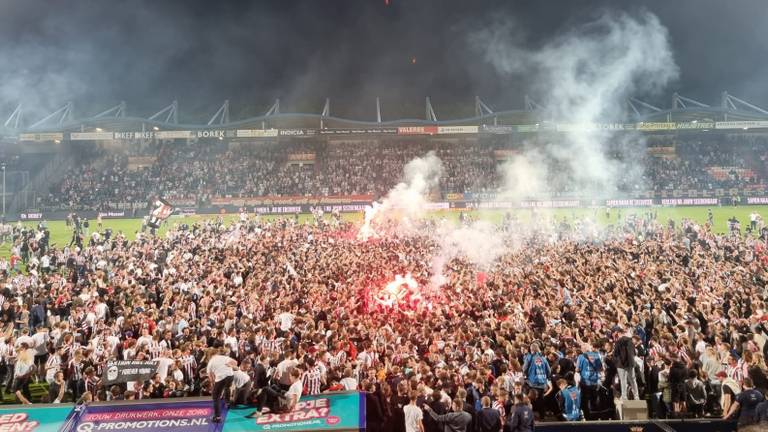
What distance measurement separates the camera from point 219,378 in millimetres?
6715

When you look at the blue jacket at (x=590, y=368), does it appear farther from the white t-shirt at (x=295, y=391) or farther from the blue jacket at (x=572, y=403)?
the white t-shirt at (x=295, y=391)

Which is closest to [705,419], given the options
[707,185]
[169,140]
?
[707,185]

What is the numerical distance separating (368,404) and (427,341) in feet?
8.30

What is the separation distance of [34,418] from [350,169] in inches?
1447

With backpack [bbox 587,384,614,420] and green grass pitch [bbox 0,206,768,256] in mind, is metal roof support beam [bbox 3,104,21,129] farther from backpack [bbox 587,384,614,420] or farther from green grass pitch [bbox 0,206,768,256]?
backpack [bbox 587,384,614,420]

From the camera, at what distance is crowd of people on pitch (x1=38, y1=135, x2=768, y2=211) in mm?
38844

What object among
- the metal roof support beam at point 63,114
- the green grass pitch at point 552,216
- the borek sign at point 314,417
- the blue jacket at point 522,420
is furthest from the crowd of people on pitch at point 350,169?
the blue jacket at point 522,420

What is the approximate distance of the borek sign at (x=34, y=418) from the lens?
20.9 feet

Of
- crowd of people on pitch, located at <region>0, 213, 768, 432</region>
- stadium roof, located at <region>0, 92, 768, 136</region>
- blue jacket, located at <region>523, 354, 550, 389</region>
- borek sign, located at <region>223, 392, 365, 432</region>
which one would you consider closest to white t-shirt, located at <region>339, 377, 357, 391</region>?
crowd of people on pitch, located at <region>0, 213, 768, 432</region>

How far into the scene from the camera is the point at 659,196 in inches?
1483

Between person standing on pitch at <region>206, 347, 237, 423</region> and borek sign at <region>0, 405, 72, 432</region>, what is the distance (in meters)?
2.03

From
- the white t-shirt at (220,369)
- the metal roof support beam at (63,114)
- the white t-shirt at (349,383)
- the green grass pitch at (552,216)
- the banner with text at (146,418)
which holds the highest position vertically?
the metal roof support beam at (63,114)

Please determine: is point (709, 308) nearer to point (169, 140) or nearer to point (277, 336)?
point (277, 336)

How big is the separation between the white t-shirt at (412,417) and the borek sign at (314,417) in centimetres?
60
